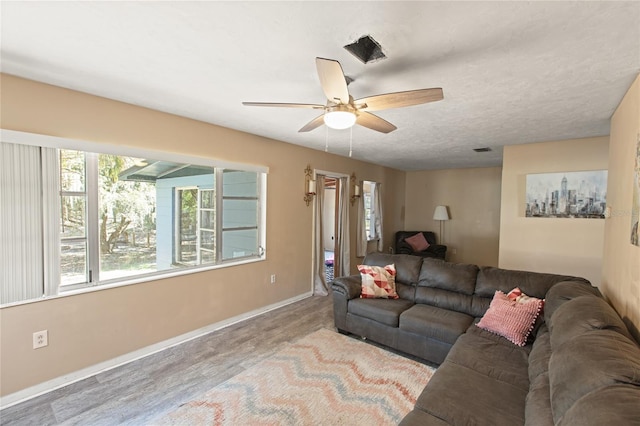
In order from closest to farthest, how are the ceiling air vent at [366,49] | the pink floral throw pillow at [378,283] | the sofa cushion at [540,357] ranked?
the ceiling air vent at [366,49] < the sofa cushion at [540,357] < the pink floral throw pillow at [378,283]

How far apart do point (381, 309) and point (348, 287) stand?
454 mm

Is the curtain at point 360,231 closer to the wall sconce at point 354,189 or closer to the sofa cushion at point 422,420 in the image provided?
the wall sconce at point 354,189

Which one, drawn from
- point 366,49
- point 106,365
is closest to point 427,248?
point 366,49

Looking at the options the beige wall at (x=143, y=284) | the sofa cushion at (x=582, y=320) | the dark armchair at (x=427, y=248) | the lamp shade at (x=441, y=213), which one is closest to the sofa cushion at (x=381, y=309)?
the sofa cushion at (x=582, y=320)

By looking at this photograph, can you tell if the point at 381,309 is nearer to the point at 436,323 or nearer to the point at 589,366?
the point at 436,323

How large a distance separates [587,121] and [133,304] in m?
4.91

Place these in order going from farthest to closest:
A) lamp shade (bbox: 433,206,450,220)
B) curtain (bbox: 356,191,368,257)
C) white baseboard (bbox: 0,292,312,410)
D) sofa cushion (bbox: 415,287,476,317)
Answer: lamp shade (bbox: 433,206,450,220)
curtain (bbox: 356,191,368,257)
sofa cushion (bbox: 415,287,476,317)
white baseboard (bbox: 0,292,312,410)

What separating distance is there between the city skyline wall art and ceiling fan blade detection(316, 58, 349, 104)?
349 centimetres

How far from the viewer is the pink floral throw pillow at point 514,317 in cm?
224

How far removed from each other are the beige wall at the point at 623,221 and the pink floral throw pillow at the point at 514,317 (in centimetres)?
A: 51

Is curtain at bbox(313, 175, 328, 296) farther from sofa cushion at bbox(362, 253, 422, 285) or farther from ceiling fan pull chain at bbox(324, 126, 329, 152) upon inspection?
sofa cushion at bbox(362, 253, 422, 285)

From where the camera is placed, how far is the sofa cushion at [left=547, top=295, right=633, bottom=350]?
1492mm

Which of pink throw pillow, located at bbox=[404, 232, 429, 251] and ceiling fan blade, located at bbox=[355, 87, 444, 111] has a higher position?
ceiling fan blade, located at bbox=[355, 87, 444, 111]

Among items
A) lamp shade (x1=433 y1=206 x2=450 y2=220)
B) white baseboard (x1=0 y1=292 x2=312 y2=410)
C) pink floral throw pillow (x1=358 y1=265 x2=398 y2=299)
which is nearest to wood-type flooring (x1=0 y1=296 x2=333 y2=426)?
white baseboard (x1=0 y1=292 x2=312 y2=410)
